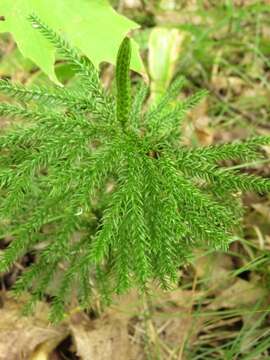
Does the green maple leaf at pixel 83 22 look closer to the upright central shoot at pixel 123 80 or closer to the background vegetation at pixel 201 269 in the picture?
the upright central shoot at pixel 123 80

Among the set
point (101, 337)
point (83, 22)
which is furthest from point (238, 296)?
point (83, 22)

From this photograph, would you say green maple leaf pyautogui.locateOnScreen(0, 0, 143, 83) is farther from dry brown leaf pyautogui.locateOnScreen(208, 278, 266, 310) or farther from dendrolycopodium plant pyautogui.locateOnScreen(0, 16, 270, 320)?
dry brown leaf pyautogui.locateOnScreen(208, 278, 266, 310)

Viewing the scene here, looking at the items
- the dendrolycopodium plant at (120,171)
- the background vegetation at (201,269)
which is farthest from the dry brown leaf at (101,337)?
the dendrolycopodium plant at (120,171)

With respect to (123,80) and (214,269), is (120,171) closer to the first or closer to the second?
(123,80)

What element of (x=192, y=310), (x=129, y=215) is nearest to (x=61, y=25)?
(x=129, y=215)

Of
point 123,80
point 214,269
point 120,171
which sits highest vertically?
point 123,80

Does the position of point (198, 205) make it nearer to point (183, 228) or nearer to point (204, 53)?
point (183, 228)
